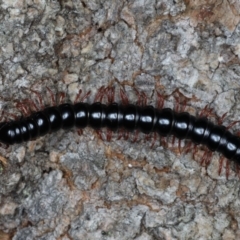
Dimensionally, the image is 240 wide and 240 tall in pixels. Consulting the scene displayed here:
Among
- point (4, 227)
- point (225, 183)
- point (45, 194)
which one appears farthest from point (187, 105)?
point (4, 227)

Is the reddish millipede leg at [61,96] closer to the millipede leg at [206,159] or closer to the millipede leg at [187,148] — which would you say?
the millipede leg at [187,148]

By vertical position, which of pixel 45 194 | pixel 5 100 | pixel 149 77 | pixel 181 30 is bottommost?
pixel 45 194

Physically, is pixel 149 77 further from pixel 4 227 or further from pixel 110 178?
pixel 4 227

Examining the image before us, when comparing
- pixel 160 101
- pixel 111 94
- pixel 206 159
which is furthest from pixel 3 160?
pixel 206 159

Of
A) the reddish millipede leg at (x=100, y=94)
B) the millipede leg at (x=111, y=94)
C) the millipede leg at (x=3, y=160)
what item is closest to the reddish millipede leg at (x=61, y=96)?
the reddish millipede leg at (x=100, y=94)

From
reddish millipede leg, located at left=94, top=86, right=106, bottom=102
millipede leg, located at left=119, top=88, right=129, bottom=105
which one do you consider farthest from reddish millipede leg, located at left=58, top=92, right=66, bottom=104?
millipede leg, located at left=119, top=88, right=129, bottom=105
